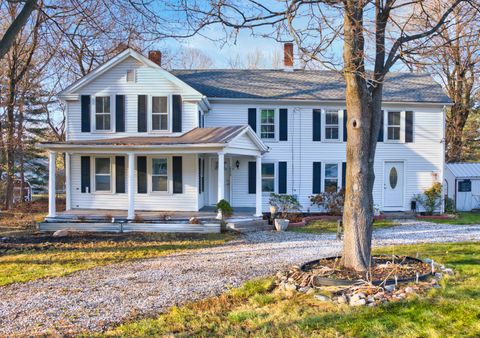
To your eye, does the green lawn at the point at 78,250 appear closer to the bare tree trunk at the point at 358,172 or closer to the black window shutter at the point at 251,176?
the black window shutter at the point at 251,176

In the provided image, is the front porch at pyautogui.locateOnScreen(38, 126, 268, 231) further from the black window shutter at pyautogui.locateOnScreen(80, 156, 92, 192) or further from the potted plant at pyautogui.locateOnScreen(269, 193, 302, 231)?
the potted plant at pyautogui.locateOnScreen(269, 193, 302, 231)

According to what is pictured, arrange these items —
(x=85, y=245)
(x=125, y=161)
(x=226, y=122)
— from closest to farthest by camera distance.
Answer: (x=85, y=245)
(x=125, y=161)
(x=226, y=122)

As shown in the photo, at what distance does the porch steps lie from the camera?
13.5m

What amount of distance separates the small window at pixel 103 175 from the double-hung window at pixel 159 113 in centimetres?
240

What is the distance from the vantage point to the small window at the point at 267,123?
58.8ft

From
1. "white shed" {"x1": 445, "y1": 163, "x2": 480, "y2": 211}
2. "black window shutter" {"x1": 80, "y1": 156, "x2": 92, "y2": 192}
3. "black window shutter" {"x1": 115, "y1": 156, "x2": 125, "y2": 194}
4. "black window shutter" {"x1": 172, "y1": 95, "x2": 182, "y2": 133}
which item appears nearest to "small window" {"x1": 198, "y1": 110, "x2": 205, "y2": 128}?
"black window shutter" {"x1": 172, "y1": 95, "x2": 182, "y2": 133}

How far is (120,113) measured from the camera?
1638 centimetres

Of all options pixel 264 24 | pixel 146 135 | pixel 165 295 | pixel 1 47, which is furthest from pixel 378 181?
pixel 1 47

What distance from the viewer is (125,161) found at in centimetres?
1612

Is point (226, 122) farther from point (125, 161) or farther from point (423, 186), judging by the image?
point (423, 186)

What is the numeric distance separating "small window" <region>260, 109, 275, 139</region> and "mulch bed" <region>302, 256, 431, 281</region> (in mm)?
10754

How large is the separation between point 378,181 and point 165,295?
14149 millimetres

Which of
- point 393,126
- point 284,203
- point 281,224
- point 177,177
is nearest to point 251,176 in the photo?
point 284,203

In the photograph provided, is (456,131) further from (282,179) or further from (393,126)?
(282,179)
